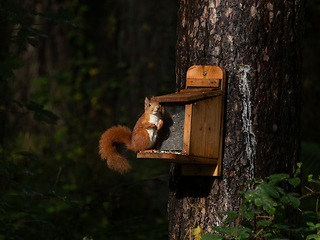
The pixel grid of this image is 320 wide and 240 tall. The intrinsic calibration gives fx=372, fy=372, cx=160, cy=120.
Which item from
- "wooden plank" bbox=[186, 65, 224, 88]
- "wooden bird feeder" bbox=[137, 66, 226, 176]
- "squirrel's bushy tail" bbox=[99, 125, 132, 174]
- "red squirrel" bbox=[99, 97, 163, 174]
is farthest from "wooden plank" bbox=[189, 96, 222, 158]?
"squirrel's bushy tail" bbox=[99, 125, 132, 174]

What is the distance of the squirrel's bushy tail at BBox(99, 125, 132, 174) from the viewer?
230 centimetres

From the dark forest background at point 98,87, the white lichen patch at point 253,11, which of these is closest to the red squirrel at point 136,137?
the white lichen patch at point 253,11

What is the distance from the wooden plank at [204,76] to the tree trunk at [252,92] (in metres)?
0.06

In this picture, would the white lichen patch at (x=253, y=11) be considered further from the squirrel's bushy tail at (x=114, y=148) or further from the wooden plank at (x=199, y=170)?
the squirrel's bushy tail at (x=114, y=148)

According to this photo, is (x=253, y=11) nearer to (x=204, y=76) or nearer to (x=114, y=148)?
(x=204, y=76)

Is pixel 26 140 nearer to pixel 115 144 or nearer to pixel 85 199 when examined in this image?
pixel 85 199

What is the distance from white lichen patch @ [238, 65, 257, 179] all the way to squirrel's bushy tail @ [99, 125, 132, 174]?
0.72 m

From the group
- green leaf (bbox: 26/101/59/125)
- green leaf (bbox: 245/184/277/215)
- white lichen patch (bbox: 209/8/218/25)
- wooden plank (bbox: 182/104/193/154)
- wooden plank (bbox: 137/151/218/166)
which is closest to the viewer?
green leaf (bbox: 245/184/277/215)

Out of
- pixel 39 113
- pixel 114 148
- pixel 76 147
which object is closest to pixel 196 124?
pixel 114 148

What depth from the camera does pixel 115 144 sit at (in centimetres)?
236

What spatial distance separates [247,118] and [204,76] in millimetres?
361

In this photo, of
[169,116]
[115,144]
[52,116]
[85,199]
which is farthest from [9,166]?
Answer: [85,199]

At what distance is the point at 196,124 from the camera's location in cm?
209

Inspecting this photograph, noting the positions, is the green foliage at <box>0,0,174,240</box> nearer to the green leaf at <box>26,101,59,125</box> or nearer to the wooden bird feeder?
the green leaf at <box>26,101,59,125</box>
